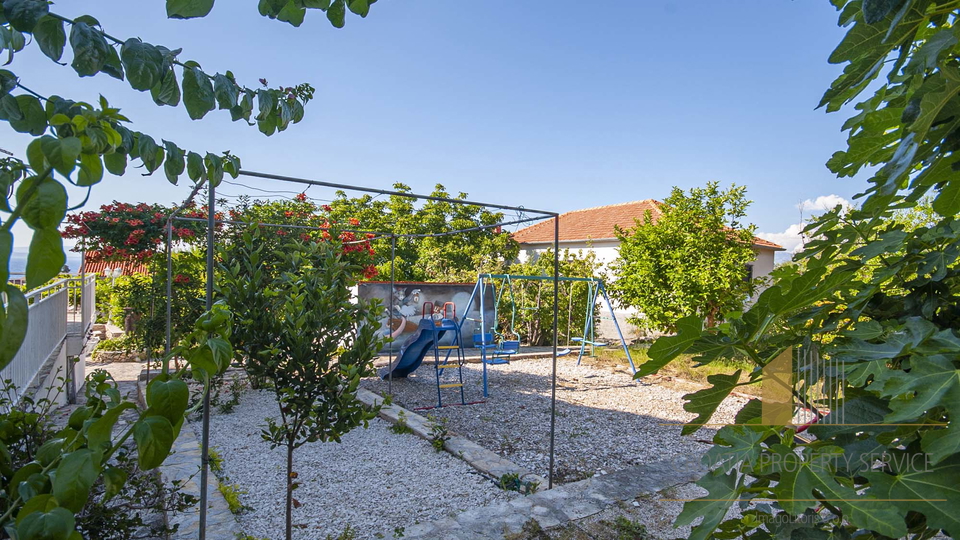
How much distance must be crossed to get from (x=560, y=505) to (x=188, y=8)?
335 centimetres

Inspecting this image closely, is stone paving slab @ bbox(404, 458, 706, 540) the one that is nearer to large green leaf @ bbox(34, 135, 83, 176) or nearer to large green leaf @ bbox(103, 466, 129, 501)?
large green leaf @ bbox(103, 466, 129, 501)

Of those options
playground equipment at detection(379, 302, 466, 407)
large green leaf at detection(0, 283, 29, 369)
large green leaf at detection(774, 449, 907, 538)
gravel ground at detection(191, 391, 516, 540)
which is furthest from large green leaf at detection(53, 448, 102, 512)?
playground equipment at detection(379, 302, 466, 407)

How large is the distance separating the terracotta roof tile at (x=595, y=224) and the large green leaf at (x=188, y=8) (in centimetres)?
1441

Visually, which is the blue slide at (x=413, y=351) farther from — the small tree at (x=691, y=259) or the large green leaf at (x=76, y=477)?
the large green leaf at (x=76, y=477)

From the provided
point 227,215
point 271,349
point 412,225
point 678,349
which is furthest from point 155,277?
point 412,225

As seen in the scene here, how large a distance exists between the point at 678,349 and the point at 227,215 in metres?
7.98

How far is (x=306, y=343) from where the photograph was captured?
272cm

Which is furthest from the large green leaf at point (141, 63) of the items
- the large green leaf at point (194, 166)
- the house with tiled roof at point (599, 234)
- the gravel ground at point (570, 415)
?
the house with tiled roof at point (599, 234)

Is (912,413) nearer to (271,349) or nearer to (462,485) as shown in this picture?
(271,349)

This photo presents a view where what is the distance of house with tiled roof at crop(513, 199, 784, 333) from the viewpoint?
1476 centimetres

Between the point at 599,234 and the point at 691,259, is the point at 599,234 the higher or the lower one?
the higher one

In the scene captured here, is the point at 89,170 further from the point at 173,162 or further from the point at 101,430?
the point at 173,162

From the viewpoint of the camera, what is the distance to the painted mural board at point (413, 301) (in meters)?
9.65

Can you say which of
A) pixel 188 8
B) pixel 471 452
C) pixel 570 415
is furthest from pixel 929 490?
pixel 570 415
